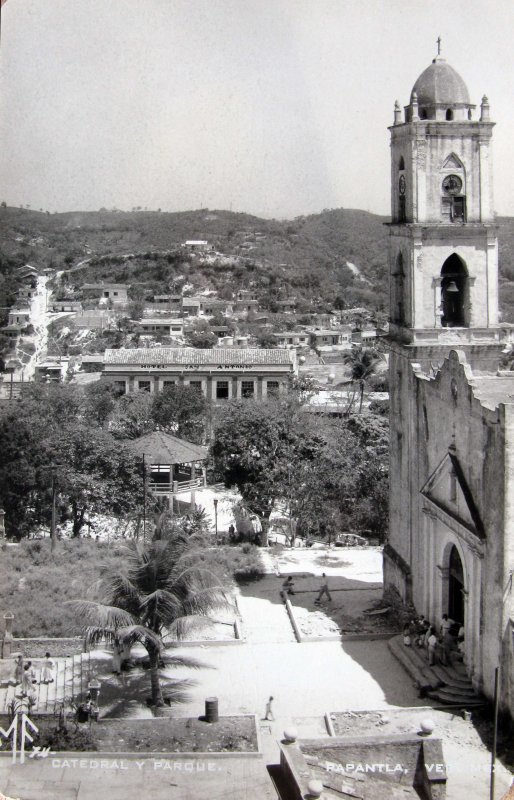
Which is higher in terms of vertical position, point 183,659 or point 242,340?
point 242,340

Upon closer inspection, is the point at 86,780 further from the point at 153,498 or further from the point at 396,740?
the point at 153,498

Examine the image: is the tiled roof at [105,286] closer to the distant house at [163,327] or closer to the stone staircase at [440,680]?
the distant house at [163,327]

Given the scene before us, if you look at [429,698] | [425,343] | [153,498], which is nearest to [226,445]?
[153,498]

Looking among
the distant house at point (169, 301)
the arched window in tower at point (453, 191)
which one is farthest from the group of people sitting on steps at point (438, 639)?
the distant house at point (169, 301)

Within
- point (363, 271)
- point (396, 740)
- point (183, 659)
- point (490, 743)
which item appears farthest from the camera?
point (363, 271)

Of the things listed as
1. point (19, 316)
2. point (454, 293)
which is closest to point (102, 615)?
point (454, 293)
